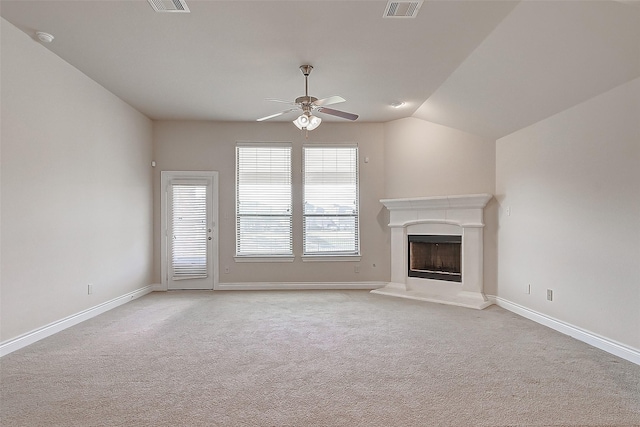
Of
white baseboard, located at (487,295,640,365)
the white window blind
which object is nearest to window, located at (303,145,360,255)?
the white window blind

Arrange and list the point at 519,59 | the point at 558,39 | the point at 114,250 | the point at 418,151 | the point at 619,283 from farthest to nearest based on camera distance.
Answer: the point at 418,151 → the point at 114,250 → the point at 519,59 → the point at 619,283 → the point at 558,39

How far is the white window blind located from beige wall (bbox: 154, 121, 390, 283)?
0.28 meters

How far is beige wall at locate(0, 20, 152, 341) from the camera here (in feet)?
11.2

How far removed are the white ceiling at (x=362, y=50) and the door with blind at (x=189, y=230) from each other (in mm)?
1614

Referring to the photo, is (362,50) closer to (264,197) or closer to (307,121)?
(307,121)

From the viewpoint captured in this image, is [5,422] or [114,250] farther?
[114,250]

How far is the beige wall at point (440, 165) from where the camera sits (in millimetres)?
5449

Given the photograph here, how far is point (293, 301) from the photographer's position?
551 centimetres

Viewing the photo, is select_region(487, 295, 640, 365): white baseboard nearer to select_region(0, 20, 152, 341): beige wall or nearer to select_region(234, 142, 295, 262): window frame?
select_region(234, 142, 295, 262): window frame

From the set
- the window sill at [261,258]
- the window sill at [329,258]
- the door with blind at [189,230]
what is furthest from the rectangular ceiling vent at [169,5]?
the window sill at [329,258]

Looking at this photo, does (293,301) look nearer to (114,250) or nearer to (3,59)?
(114,250)

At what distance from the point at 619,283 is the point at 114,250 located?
19.3ft

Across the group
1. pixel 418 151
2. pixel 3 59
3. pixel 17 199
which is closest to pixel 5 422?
pixel 17 199

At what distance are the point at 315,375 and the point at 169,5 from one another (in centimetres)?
318
